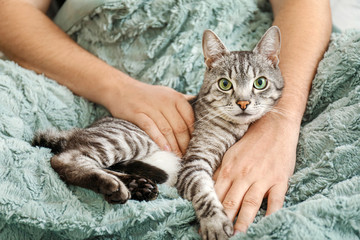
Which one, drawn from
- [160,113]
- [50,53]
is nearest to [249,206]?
[160,113]

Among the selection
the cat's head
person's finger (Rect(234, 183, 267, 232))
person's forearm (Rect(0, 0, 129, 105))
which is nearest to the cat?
the cat's head

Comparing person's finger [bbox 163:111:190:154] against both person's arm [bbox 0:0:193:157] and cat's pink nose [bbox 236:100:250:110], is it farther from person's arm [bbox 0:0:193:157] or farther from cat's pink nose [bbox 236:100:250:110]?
cat's pink nose [bbox 236:100:250:110]

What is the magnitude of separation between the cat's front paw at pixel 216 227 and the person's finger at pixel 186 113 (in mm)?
517

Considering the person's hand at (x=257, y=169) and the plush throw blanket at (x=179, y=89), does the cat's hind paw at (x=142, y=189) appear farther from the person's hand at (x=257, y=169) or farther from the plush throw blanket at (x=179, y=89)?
the person's hand at (x=257, y=169)

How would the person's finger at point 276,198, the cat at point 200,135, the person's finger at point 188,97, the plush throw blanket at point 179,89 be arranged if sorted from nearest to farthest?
1. the plush throw blanket at point 179,89
2. the person's finger at point 276,198
3. the cat at point 200,135
4. the person's finger at point 188,97

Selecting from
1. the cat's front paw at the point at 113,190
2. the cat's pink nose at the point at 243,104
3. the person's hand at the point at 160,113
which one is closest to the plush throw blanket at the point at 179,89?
the cat's front paw at the point at 113,190

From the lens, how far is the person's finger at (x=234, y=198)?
3.37ft

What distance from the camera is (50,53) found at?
5.17ft

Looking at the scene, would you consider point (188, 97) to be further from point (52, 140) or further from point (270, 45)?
point (52, 140)

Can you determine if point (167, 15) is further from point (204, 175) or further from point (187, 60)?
point (204, 175)

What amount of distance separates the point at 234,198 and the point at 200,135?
353 mm

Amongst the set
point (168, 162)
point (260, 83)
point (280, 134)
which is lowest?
point (168, 162)

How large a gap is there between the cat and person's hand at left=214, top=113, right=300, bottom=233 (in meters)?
0.05

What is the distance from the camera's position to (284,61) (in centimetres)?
148
